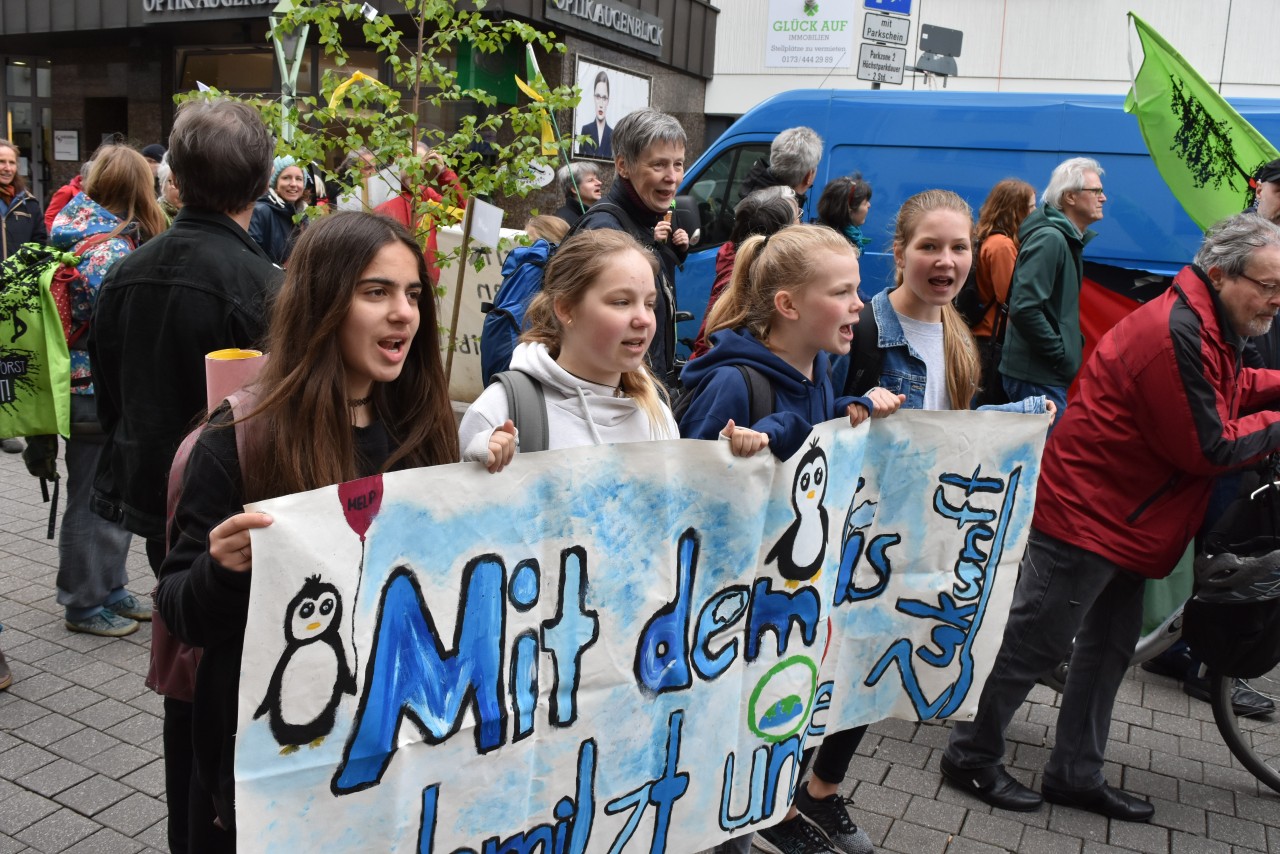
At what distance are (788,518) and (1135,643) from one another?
1.74 metres

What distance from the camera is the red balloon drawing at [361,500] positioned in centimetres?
197

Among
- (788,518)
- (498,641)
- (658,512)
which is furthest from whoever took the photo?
(788,518)

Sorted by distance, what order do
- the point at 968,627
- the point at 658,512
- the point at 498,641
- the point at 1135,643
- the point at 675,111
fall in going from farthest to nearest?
the point at 675,111, the point at 1135,643, the point at 968,627, the point at 658,512, the point at 498,641

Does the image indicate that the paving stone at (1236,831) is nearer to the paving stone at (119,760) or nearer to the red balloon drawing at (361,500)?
the red balloon drawing at (361,500)

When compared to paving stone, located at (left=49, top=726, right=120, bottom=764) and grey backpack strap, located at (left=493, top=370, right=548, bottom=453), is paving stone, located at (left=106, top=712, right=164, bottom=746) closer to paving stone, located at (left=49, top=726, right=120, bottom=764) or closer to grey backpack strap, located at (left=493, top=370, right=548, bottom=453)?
paving stone, located at (left=49, top=726, right=120, bottom=764)

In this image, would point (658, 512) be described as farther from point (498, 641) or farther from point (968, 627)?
point (968, 627)

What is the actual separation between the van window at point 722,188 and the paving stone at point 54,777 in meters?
5.97

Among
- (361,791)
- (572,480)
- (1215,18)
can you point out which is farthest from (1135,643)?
(1215,18)

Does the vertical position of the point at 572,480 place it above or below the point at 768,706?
above

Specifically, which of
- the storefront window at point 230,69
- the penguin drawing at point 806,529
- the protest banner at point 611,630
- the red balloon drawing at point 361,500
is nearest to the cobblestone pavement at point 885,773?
the protest banner at point 611,630

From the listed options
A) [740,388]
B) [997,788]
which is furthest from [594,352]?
[997,788]

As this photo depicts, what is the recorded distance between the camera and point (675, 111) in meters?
17.2

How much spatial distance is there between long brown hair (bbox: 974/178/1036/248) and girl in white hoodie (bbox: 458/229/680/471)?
162 inches

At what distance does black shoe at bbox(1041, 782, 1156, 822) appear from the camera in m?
3.76
